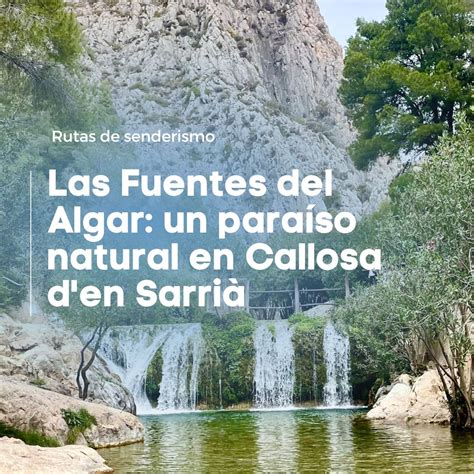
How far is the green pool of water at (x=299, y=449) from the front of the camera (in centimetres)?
1645

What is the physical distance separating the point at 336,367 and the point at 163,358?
8006mm

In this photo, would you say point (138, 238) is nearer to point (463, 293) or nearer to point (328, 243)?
point (328, 243)

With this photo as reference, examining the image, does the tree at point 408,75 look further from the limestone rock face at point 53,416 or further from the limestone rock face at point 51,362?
the limestone rock face at point 53,416

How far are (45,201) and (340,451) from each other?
30050 millimetres

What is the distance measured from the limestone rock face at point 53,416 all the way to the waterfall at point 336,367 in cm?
1947

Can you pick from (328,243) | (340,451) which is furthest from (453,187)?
(328,243)

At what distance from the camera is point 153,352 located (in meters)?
42.6

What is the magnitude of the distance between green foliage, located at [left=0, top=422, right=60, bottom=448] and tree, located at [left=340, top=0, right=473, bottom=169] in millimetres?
24106

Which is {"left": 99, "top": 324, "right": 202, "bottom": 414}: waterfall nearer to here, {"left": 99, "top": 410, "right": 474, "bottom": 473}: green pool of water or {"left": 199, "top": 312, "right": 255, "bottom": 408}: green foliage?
{"left": 199, "top": 312, "right": 255, "bottom": 408}: green foliage

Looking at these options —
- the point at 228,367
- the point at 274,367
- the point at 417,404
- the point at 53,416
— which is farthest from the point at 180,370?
the point at 53,416

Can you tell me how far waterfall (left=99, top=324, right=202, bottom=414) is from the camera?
134 feet

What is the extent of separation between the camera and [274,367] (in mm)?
42875

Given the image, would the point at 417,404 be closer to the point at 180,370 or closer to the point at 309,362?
the point at 309,362

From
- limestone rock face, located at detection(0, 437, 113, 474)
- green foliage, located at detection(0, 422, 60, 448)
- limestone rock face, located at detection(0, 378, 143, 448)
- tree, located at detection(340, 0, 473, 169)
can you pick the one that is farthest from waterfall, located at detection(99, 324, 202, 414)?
limestone rock face, located at detection(0, 437, 113, 474)
